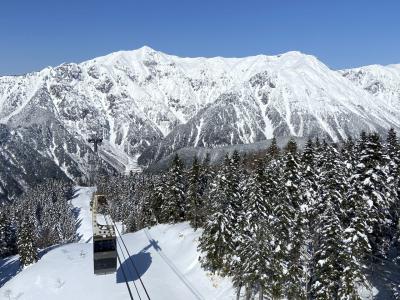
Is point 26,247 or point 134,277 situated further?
point 26,247

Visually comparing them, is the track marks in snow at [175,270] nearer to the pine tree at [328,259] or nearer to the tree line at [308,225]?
the tree line at [308,225]

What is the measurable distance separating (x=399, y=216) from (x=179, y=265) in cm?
3260

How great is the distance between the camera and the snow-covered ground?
62.5 meters

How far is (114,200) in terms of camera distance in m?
192

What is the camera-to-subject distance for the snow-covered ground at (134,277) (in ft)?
205

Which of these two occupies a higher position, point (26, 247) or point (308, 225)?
point (308, 225)

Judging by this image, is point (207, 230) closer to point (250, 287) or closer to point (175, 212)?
point (250, 287)

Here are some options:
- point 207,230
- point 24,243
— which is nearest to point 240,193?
point 207,230

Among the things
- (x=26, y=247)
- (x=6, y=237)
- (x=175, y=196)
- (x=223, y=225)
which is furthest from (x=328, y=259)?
(x=6, y=237)

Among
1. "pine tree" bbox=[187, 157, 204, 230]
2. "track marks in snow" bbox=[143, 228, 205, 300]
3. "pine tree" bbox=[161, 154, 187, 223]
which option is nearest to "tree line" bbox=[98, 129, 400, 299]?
"track marks in snow" bbox=[143, 228, 205, 300]

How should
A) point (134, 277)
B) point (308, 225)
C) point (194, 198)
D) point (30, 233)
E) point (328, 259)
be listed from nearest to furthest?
point (328, 259) < point (308, 225) < point (134, 277) < point (194, 198) < point (30, 233)

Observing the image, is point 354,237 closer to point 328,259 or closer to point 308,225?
point 328,259

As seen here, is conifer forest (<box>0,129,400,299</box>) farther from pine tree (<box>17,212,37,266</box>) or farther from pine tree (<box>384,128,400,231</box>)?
pine tree (<box>17,212,37,266</box>)

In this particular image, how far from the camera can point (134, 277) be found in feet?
225
